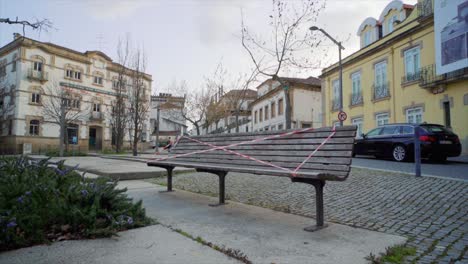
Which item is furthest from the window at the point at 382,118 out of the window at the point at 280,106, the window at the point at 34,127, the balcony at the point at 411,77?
the window at the point at 34,127

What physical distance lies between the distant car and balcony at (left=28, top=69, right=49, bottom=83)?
31099 mm

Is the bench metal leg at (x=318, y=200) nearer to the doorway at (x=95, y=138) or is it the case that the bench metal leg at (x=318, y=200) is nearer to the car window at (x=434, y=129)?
the car window at (x=434, y=129)

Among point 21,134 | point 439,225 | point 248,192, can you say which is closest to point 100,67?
point 21,134

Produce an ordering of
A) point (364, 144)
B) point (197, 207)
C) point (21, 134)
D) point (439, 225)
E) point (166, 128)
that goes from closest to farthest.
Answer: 1. point (439, 225)
2. point (197, 207)
3. point (364, 144)
4. point (21, 134)
5. point (166, 128)

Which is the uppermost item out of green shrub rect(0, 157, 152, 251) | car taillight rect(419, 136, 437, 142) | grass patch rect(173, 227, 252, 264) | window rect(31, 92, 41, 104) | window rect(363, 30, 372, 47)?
window rect(363, 30, 372, 47)

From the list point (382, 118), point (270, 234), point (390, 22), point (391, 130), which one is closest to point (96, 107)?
point (382, 118)

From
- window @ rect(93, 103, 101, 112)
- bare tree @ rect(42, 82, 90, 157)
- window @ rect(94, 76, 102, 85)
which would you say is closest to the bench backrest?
bare tree @ rect(42, 82, 90, 157)

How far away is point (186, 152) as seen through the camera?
588 centimetres

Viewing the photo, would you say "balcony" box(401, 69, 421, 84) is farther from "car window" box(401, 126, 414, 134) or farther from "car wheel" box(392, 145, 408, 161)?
"car wheel" box(392, 145, 408, 161)

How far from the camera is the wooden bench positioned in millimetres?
3211

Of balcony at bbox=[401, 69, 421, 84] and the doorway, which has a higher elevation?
balcony at bbox=[401, 69, 421, 84]

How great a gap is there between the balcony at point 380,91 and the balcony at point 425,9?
4.29 metres

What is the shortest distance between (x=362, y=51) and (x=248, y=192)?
19698 mm

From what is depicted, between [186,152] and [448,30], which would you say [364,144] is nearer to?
[448,30]
